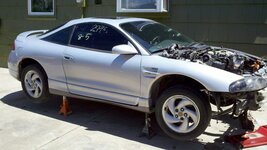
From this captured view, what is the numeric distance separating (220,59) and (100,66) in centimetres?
166

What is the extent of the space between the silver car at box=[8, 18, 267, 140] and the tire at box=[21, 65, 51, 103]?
0.6 inches

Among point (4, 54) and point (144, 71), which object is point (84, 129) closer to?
point (144, 71)

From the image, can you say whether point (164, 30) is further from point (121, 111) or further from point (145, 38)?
point (121, 111)

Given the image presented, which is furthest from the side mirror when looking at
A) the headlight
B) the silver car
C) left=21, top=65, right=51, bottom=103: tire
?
left=21, top=65, right=51, bottom=103: tire

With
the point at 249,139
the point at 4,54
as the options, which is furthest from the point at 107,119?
the point at 4,54

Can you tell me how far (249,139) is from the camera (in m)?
4.51

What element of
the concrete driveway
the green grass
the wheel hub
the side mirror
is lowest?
the concrete driveway

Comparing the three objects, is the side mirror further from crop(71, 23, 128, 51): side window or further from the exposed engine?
the exposed engine

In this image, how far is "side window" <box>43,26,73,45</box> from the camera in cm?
556

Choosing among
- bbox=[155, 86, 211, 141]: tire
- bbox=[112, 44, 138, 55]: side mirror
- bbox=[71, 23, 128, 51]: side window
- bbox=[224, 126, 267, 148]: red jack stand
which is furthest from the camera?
bbox=[71, 23, 128, 51]: side window

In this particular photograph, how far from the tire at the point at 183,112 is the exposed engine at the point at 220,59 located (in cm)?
43

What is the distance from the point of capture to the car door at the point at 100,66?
4.74 metres

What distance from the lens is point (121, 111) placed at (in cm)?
588

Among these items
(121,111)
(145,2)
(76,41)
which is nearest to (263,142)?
(121,111)
